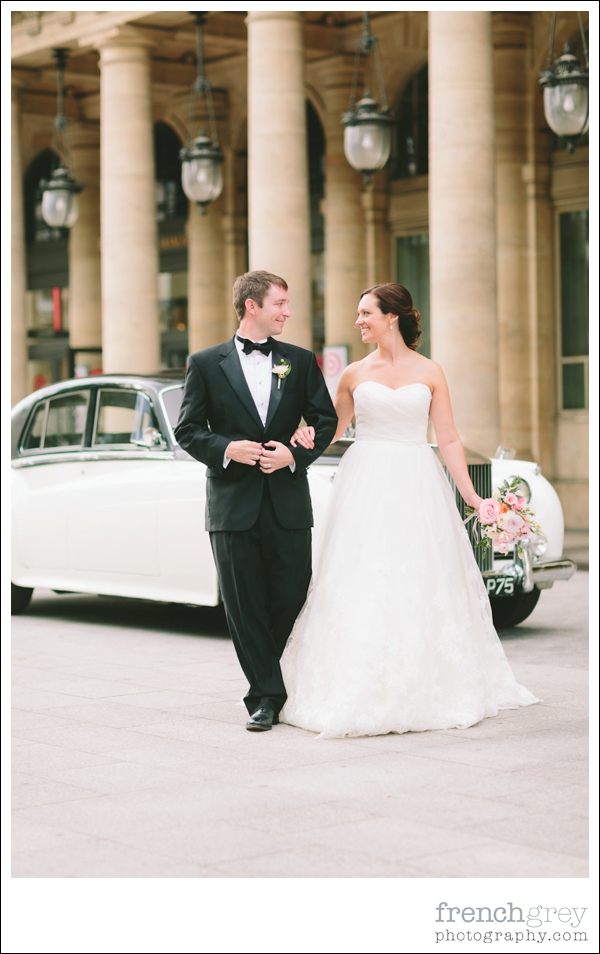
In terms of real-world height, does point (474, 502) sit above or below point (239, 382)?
below

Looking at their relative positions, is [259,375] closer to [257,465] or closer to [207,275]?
[257,465]

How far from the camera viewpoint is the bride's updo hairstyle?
6512mm

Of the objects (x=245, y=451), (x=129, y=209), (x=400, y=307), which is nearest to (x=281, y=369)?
(x=245, y=451)

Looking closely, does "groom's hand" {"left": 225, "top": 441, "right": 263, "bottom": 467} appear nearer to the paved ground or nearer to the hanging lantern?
the paved ground

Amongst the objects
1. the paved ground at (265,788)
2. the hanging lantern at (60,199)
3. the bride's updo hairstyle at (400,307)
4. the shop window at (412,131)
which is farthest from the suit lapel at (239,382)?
the shop window at (412,131)

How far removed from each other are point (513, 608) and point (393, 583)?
357 centimetres

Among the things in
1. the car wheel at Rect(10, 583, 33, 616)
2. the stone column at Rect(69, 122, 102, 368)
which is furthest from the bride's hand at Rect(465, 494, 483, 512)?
the stone column at Rect(69, 122, 102, 368)

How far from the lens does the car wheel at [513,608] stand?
31.6ft

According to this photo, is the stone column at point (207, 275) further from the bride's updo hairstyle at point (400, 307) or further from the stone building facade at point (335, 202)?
the bride's updo hairstyle at point (400, 307)

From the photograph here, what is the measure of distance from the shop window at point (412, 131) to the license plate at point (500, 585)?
1343 centimetres

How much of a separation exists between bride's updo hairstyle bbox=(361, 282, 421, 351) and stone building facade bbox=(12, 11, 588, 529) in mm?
7640

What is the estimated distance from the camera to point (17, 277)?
25.2 m

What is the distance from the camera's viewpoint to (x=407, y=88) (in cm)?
2188

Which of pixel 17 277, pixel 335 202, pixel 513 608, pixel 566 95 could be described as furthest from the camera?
pixel 17 277
